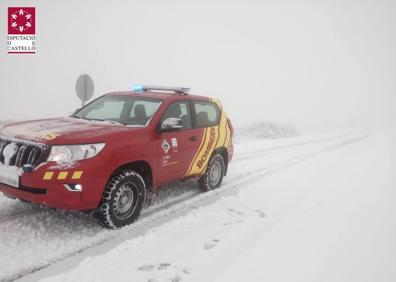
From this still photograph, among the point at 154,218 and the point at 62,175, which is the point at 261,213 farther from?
the point at 62,175

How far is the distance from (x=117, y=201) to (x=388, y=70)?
12725cm

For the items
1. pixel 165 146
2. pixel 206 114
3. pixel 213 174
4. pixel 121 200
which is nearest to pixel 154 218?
pixel 121 200

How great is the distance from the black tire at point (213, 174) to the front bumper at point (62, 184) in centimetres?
281

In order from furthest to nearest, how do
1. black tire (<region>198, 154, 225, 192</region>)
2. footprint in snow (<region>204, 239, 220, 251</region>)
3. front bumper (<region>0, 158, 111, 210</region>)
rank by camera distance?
1. black tire (<region>198, 154, 225, 192</region>)
2. footprint in snow (<region>204, 239, 220, 251</region>)
3. front bumper (<region>0, 158, 111, 210</region>)

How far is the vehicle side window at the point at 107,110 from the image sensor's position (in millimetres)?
5980

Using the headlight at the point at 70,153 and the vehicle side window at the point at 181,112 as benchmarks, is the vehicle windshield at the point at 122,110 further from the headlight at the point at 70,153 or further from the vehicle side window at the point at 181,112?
the headlight at the point at 70,153

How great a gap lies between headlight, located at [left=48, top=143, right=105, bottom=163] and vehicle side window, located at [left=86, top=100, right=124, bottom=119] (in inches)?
59.3

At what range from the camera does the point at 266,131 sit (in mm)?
20734

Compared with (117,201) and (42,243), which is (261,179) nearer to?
(117,201)

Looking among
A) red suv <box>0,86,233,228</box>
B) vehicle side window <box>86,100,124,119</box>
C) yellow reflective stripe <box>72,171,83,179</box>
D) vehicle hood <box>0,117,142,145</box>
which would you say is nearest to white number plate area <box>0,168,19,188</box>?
red suv <box>0,86,233,228</box>

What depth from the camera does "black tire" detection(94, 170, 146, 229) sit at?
471 cm

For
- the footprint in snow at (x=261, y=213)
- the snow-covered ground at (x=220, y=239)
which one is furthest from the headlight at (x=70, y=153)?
the footprint in snow at (x=261, y=213)

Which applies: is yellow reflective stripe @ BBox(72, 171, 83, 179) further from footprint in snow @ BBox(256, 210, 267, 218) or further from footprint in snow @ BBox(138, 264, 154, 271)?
footprint in snow @ BBox(256, 210, 267, 218)

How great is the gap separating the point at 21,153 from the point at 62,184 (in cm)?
66
